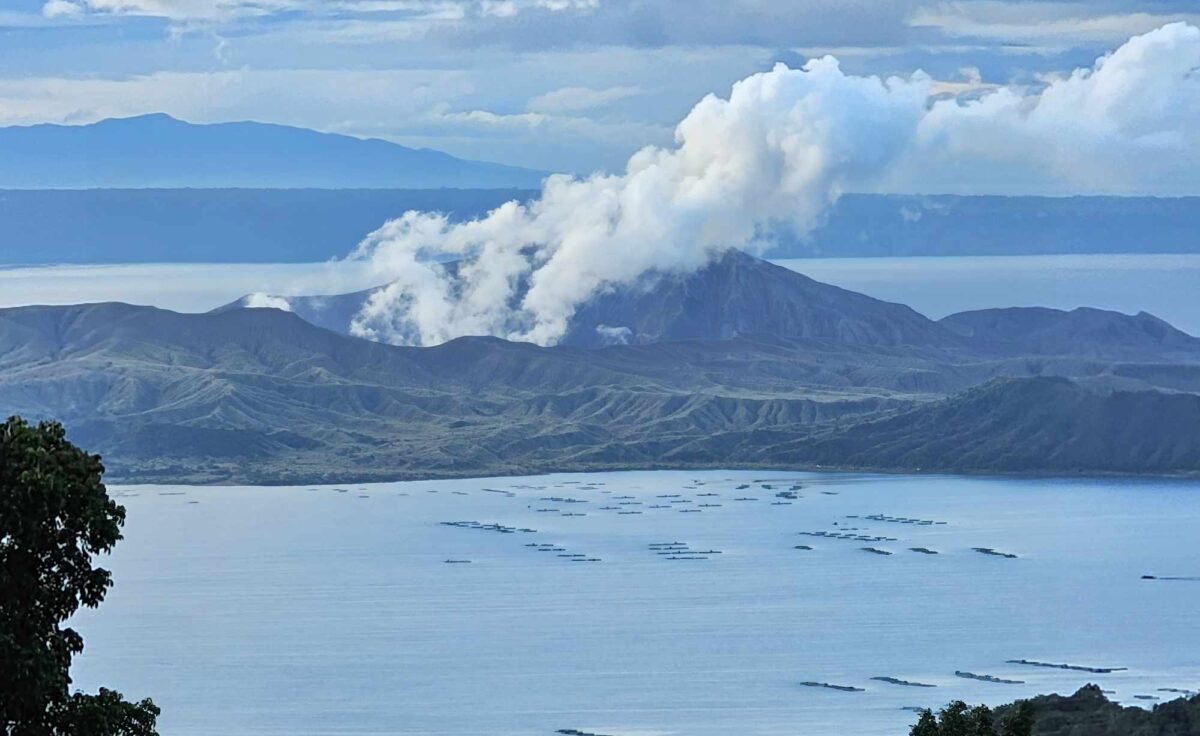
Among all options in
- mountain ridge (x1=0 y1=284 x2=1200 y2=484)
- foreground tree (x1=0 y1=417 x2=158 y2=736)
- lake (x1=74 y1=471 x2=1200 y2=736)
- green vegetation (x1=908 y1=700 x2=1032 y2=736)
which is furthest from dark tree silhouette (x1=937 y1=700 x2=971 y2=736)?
mountain ridge (x1=0 y1=284 x2=1200 y2=484)

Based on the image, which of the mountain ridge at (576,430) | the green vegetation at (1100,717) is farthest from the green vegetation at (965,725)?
the mountain ridge at (576,430)

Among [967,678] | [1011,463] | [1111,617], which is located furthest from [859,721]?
[1011,463]

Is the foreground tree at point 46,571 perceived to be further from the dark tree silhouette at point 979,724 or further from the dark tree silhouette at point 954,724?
the dark tree silhouette at point 979,724

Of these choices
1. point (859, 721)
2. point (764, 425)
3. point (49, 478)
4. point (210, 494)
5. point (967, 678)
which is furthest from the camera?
point (764, 425)

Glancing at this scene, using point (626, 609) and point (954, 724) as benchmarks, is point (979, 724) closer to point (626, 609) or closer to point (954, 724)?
point (954, 724)

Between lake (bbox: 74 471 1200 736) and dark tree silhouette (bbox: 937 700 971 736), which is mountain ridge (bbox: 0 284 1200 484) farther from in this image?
dark tree silhouette (bbox: 937 700 971 736)

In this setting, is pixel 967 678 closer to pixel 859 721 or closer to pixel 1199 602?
pixel 859 721
